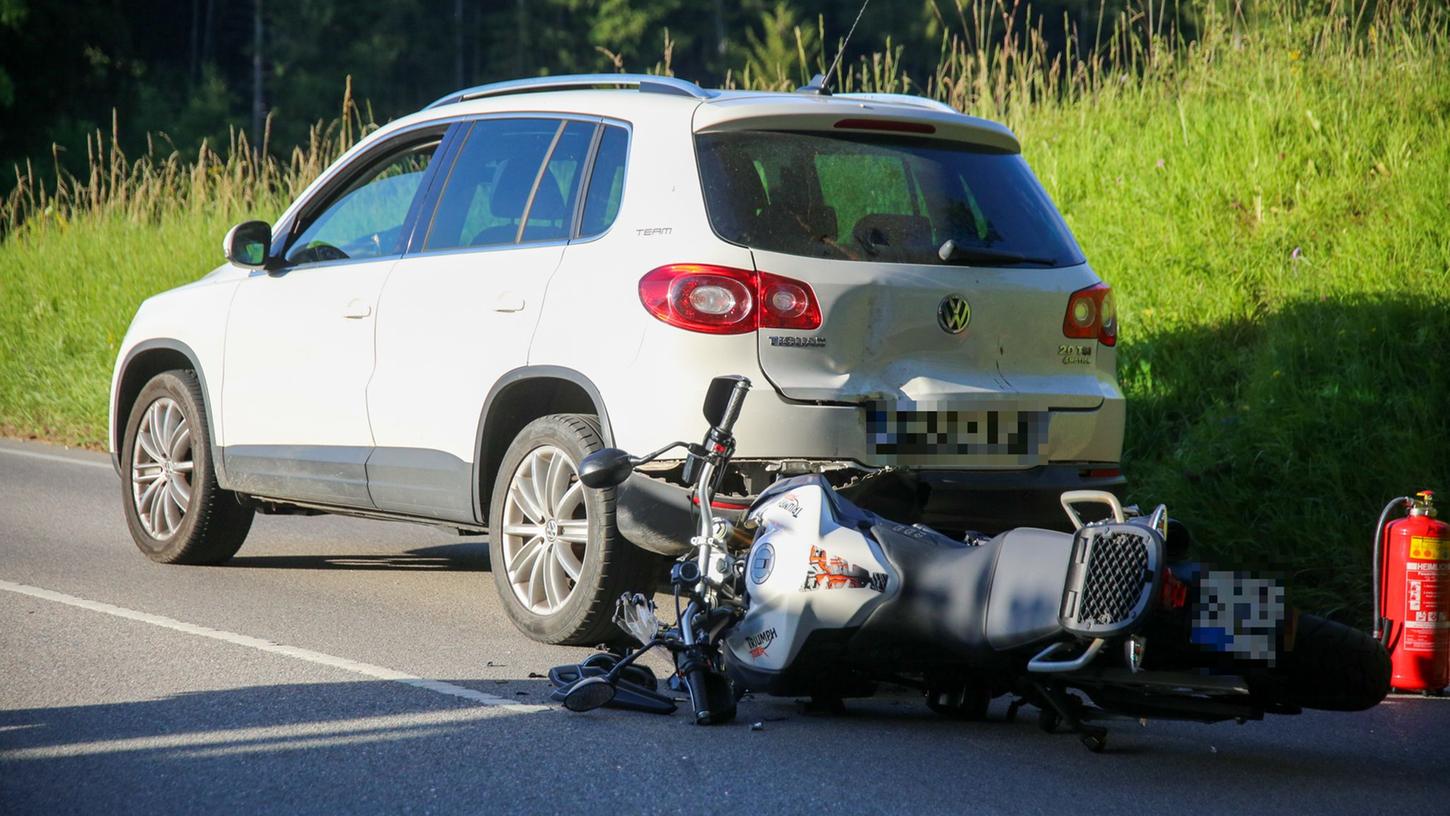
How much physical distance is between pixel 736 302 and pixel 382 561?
3.51 metres

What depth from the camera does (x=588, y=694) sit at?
4969 mm

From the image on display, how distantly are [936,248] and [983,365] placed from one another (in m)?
0.44

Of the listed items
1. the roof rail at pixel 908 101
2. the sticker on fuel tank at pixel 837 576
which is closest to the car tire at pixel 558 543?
the sticker on fuel tank at pixel 837 576

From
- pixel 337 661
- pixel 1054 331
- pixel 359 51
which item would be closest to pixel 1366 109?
pixel 1054 331

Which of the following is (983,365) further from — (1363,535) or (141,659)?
(141,659)

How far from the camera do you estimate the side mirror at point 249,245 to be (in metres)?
7.31

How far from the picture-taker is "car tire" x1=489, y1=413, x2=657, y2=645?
571 centimetres

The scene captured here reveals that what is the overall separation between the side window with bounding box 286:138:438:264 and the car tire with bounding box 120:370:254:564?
97 cm

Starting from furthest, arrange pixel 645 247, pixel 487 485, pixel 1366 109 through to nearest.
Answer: pixel 1366 109
pixel 487 485
pixel 645 247

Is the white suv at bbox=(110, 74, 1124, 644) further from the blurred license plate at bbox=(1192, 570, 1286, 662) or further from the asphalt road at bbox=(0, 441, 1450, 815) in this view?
the blurred license plate at bbox=(1192, 570, 1286, 662)

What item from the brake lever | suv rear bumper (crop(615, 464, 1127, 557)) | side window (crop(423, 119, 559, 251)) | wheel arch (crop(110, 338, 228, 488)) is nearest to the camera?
the brake lever

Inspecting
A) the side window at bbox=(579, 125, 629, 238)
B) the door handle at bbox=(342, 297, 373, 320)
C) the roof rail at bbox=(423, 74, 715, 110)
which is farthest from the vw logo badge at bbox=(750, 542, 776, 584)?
the door handle at bbox=(342, 297, 373, 320)

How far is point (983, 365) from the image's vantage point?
570 cm

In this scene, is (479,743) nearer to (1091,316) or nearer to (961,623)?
(961,623)
